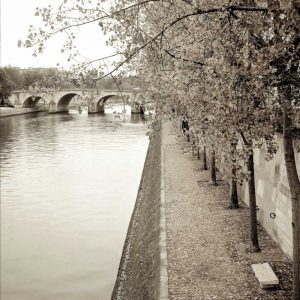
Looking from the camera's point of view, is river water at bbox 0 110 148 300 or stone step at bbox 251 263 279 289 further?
river water at bbox 0 110 148 300

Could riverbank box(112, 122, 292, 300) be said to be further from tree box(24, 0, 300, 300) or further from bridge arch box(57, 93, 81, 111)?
bridge arch box(57, 93, 81, 111)

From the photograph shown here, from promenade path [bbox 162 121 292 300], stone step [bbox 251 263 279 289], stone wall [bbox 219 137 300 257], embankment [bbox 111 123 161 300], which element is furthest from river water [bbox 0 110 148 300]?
stone wall [bbox 219 137 300 257]

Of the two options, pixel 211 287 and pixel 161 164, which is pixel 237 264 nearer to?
pixel 211 287

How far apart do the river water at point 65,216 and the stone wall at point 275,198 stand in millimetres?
5141

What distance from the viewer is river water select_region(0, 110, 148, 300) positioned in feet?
48.2

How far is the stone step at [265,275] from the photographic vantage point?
962 centimetres

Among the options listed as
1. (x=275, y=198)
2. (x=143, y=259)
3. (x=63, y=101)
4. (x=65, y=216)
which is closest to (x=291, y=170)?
(x=275, y=198)

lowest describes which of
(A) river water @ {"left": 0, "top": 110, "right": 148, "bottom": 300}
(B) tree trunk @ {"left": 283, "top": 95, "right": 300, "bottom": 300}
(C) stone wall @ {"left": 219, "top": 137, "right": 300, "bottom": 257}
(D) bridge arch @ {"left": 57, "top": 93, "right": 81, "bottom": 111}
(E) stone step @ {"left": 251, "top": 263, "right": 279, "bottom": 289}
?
(A) river water @ {"left": 0, "top": 110, "right": 148, "bottom": 300}

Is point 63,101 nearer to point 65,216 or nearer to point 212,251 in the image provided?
point 65,216

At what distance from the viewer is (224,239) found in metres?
12.8

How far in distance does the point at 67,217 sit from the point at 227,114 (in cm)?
1509

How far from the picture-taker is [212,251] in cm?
1187

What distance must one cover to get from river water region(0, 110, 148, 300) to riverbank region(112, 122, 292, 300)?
1330 millimetres

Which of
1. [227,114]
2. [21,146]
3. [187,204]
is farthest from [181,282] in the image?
[21,146]
